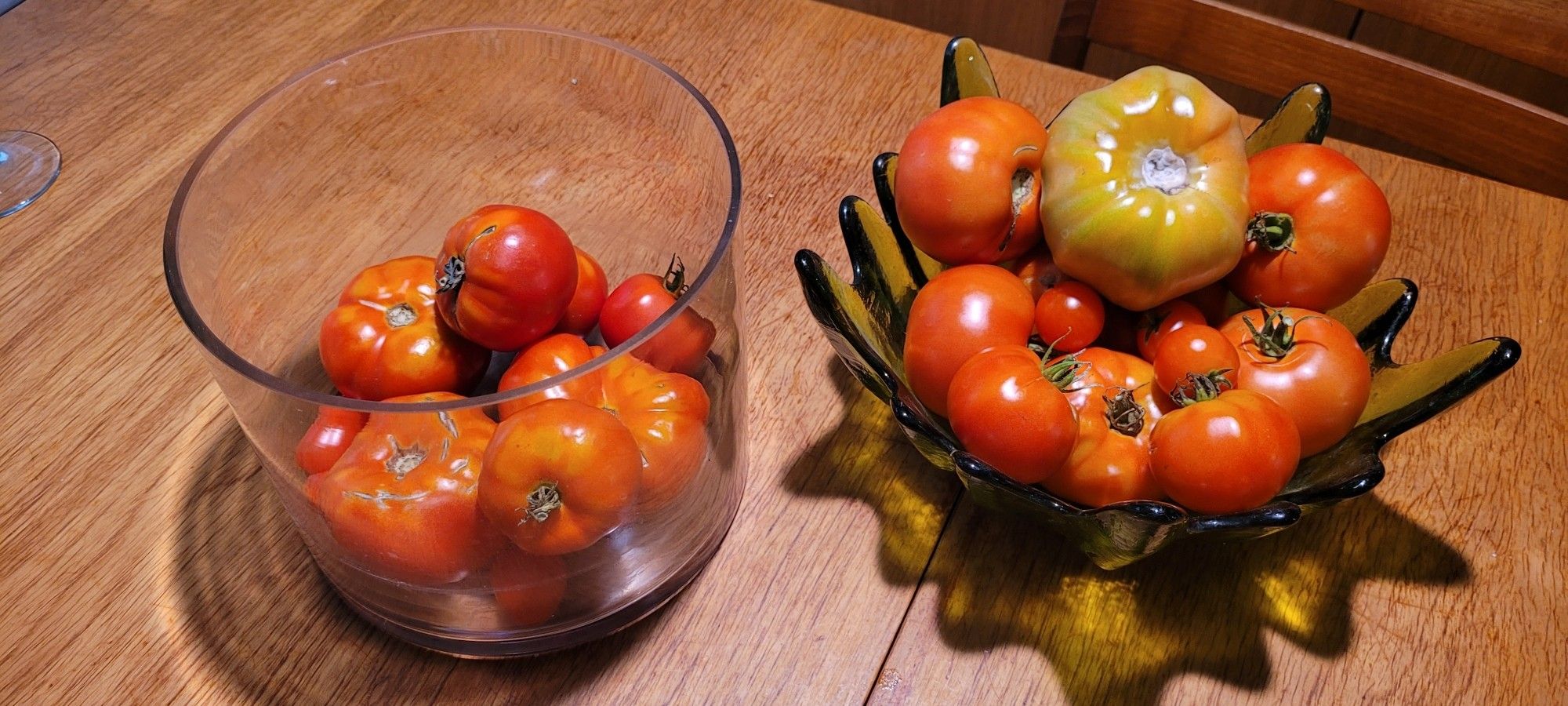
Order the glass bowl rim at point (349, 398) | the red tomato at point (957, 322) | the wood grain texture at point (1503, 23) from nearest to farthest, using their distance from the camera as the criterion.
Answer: the glass bowl rim at point (349, 398) → the red tomato at point (957, 322) → the wood grain texture at point (1503, 23)

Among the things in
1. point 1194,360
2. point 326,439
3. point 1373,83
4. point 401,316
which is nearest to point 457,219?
point 401,316

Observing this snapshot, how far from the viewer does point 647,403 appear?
21.4 inches

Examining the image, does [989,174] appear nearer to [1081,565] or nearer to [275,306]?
[1081,565]

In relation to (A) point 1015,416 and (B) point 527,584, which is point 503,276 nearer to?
(B) point 527,584

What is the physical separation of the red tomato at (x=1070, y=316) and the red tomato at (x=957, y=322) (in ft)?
0.03

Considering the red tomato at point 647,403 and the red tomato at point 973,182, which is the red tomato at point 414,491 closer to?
the red tomato at point 647,403

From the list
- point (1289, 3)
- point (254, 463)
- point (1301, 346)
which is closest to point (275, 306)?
point (254, 463)

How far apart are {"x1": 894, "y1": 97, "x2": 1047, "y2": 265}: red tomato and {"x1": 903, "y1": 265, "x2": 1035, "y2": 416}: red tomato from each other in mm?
28

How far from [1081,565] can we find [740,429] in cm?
21

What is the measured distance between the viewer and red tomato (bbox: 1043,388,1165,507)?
1.79ft

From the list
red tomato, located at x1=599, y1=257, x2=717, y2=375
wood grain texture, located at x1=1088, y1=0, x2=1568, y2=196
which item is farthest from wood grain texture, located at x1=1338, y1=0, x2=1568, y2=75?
red tomato, located at x1=599, y1=257, x2=717, y2=375

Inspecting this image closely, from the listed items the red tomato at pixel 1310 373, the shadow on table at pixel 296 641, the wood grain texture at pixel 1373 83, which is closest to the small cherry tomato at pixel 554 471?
the shadow on table at pixel 296 641

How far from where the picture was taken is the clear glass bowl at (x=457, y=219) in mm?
557

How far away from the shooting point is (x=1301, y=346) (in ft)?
1.85
